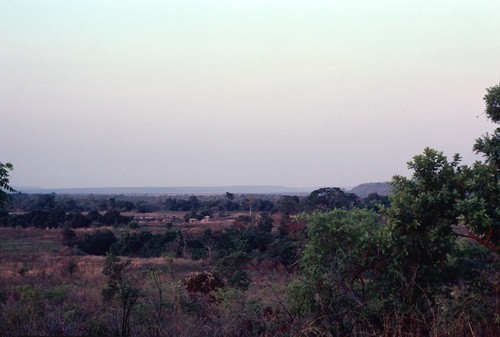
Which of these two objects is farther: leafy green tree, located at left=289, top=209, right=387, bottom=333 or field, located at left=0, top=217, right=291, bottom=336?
leafy green tree, located at left=289, top=209, right=387, bottom=333

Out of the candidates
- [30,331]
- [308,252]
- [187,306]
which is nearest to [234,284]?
[187,306]

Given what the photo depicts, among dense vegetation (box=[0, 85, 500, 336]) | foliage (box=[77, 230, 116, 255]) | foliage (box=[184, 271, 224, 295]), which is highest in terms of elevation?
dense vegetation (box=[0, 85, 500, 336])

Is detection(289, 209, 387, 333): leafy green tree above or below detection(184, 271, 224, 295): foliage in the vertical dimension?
above

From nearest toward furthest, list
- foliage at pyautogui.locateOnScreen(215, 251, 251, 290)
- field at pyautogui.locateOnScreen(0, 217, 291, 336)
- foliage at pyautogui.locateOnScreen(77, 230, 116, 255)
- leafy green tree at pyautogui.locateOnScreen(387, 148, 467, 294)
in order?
field at pyautogui.locateOnScreen(0, 217, 291, 336) < leafy green tree at pyautogui.locateOnScreen(387, 148, 467, 294) < foliage at pyautogui.locateOnScreen(215, 251, 251, 290) < foliage at pyautogui.locateOnScreen(77, 230, 116, 255)

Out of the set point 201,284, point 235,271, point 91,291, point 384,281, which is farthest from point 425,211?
point 235,271

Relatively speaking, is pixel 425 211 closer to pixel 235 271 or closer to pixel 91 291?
pixel 91 291

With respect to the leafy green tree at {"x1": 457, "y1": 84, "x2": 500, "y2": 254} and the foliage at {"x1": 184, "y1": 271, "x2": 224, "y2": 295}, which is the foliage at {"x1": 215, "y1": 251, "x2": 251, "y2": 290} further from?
A: the leafy green tree at {"x1": 457, "y1": 84, "x2": 500, "y2": 254}

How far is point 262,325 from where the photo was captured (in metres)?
7.76

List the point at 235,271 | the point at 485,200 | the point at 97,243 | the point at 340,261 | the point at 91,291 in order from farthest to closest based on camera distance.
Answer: the point at 97,243 → the point at 235,271 → the point at 91,291 → the point at 340,261 → the point at 485,200

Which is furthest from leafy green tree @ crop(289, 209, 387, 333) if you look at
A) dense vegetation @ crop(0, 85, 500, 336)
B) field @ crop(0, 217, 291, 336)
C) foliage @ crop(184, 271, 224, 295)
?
foliage @ crop(184, 271, 224, 295)

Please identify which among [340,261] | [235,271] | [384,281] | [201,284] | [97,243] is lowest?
[97,243]

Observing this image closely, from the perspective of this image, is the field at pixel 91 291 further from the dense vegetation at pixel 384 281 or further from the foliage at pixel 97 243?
the foliage at pixel 97 243

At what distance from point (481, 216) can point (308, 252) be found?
4117mm

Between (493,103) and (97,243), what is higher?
(493,103)
